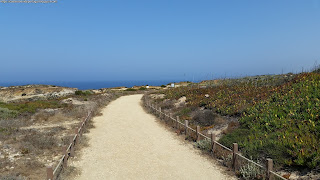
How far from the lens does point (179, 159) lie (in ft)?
31.3

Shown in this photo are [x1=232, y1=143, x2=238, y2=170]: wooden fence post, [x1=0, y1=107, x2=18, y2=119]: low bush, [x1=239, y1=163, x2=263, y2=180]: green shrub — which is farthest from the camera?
[x1=0, y1=107, x2=18, y2=119]: low bush

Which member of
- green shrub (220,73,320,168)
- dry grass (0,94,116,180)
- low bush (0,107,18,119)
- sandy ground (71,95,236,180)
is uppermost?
green shrub (220,73,320,168)

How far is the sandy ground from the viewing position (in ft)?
26.3

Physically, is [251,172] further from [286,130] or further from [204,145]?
[204,145]

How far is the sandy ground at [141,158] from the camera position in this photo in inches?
315

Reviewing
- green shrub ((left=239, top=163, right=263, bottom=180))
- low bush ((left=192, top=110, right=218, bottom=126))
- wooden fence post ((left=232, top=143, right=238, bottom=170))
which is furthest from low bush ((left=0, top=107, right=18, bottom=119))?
green shrub ((left=239, top=163, right=263, bottom=180))

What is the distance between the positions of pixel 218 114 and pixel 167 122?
3682 millimetres

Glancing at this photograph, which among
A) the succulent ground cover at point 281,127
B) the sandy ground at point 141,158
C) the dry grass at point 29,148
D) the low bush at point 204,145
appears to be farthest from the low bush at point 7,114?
the low bush at point 204,145

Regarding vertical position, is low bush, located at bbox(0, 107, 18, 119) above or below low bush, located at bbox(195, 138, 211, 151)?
above

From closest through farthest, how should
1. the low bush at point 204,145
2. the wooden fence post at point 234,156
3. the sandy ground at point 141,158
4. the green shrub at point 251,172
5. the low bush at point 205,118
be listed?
the green shrub at point 251,172 → the sandy ground at point 141,158 → the wooden fence post at point 234,156 → the low bush at point 204,145 → the low bush at point 205,118

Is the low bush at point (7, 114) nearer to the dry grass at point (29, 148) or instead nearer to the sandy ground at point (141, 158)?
the dry grass at point (29, 148)

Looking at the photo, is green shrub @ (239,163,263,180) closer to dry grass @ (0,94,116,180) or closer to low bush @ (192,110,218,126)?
dry grass @ (0,94,116,180)

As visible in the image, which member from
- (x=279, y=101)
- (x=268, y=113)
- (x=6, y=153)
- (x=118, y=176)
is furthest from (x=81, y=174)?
(x=279, y=101)

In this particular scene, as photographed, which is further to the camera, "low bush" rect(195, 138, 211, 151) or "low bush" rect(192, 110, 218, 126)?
"low bush" rect(192, 110, 218, 126)
